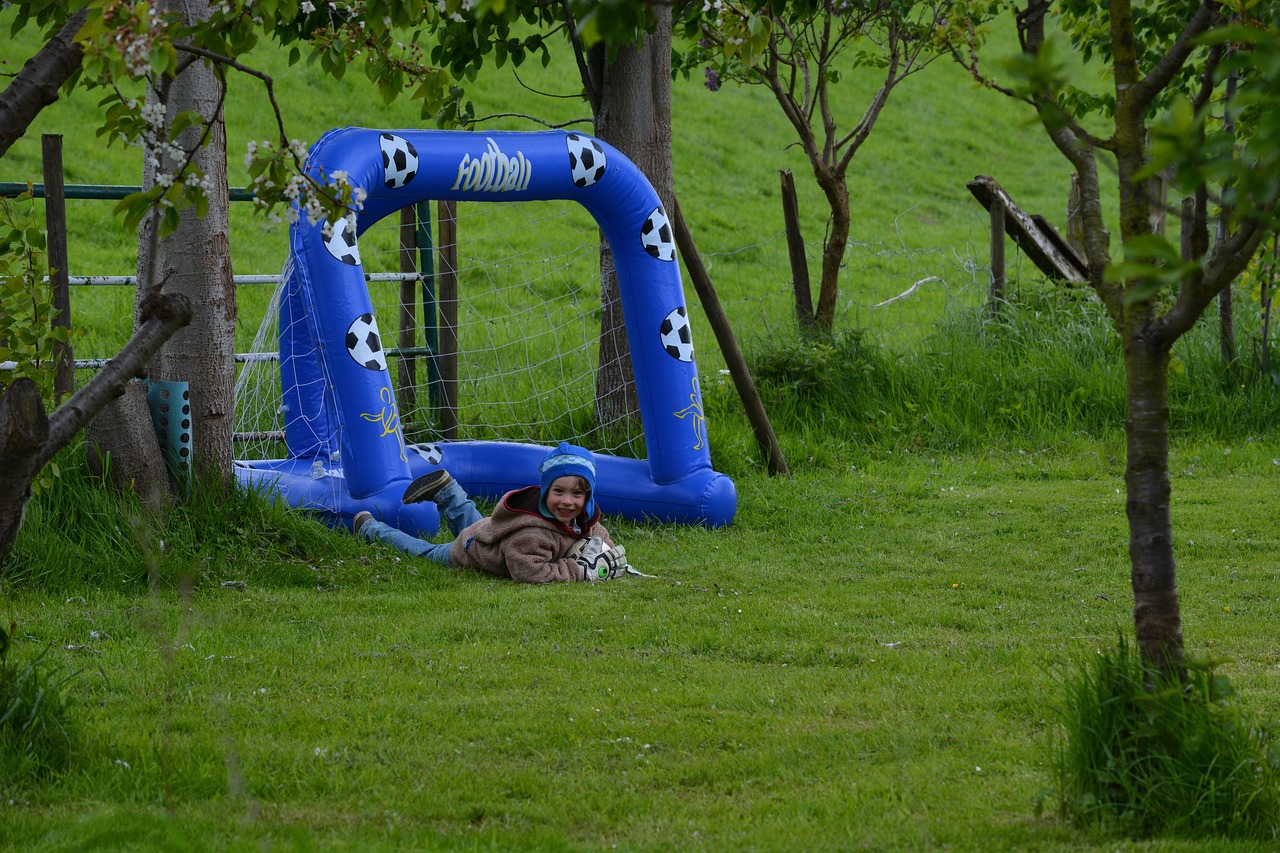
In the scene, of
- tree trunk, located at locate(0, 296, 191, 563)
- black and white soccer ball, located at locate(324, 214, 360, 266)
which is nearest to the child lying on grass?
black and white soccer ball, located at locate(324, 214, 360, 266)

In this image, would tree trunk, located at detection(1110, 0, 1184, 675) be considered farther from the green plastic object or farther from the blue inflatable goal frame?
the green plastic object

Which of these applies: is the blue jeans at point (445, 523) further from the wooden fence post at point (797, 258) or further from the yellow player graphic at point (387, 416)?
the wooden fence post at point (797, 258)

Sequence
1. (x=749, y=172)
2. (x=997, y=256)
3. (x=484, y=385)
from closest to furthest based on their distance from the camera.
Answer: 1. (x=484, y=385)
2. (x=997, y=256)
3. (x=749, y=172)

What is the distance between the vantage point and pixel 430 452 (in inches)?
287

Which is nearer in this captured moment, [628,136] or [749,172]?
[628,136]

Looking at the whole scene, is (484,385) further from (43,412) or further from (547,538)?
(43,412)

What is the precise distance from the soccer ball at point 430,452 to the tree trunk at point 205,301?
49.8 inches

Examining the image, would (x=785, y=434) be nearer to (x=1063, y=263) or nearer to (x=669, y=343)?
(x=669, y=343)

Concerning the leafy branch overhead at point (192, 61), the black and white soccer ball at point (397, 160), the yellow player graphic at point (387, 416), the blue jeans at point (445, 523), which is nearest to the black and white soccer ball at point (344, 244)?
the black and white soccer ball at point (397, 160)

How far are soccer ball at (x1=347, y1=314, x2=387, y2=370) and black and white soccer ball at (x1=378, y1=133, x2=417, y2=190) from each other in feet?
2.58

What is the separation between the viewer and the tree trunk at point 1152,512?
9.82 ft

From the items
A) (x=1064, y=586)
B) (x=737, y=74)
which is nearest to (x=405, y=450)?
(x=1064, y=586)

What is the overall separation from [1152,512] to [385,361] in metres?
4.41

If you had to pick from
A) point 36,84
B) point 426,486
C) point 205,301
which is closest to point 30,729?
point 36,84
